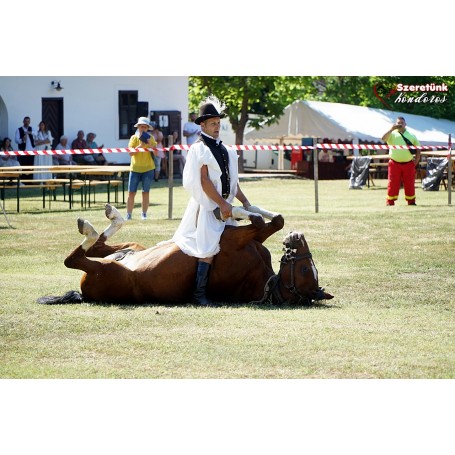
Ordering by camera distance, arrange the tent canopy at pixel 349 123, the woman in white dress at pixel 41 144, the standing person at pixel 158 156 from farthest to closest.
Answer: the tent canopy at pixel 349 123
the standing person at pixel 158 156
the woman in white dress at pixel 41 144

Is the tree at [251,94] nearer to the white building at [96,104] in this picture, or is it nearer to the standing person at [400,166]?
the white building at [96,104]

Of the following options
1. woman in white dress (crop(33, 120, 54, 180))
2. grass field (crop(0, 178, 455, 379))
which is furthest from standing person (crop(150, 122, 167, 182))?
grass field (crop(0, 178, 455, 379))

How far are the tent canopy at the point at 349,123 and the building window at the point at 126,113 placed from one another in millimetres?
8736

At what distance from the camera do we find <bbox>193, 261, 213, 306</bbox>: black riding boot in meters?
8.98

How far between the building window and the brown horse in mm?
25509

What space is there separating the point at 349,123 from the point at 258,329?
3286cm

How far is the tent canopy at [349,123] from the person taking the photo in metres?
39.4

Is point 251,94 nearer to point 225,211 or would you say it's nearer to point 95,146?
point 95,146

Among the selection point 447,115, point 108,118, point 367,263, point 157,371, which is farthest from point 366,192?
point 157,371

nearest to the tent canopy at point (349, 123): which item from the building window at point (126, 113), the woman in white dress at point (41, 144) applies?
the building window at point (126, 113)

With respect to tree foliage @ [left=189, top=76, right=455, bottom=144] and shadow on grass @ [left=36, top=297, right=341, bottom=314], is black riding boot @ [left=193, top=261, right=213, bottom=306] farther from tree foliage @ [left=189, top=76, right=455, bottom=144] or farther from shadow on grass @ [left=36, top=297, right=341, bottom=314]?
tree foliage @ [left=189, top=76, right=455, bottom=144]

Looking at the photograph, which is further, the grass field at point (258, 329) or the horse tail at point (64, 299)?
the horse tail at point (64, 299)

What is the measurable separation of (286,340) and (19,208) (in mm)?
13890

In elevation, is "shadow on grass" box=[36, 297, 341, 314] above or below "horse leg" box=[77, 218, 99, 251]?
below
